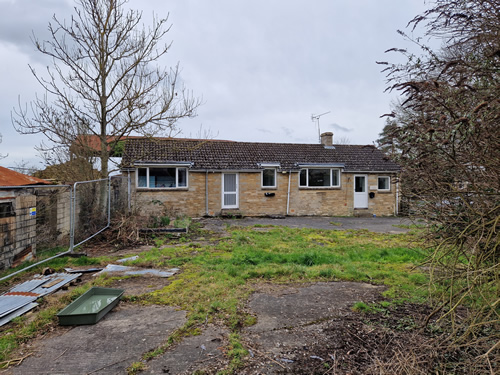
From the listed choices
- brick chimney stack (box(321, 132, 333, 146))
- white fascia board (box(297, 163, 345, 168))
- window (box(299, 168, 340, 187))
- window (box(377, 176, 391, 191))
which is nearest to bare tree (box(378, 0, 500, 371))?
white fascia board (box(297, 163, 345, 168))

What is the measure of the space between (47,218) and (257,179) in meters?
10.7

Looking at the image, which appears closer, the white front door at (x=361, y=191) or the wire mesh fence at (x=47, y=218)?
the wire mesh fence at (x=47, y=218)

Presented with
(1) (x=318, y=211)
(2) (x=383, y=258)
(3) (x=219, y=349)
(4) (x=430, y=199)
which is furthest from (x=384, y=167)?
(3) (x=219, y=349)

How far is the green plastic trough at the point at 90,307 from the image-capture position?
11.6ft

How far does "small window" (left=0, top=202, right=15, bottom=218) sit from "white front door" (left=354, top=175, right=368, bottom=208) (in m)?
16.4

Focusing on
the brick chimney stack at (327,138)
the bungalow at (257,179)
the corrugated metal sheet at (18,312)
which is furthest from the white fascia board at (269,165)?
the corrugated metal sheet at (18,312)

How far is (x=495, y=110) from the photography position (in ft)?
7.99

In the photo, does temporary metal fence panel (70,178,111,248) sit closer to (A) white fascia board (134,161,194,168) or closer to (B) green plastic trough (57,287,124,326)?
(B) green plastic trough (57,287,124,326)

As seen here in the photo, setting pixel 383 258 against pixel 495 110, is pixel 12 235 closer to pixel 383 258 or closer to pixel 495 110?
pixel 495 110

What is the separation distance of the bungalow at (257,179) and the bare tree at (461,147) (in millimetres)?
12224

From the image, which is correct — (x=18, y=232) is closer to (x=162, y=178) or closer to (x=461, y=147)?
(x=461, y=147)

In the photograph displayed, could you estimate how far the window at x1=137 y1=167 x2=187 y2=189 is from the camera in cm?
1487

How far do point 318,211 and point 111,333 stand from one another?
14905 mm

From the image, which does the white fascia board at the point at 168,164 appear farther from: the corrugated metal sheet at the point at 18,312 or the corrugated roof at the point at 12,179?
the corrugated metal sheet at the point at 18,312
